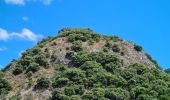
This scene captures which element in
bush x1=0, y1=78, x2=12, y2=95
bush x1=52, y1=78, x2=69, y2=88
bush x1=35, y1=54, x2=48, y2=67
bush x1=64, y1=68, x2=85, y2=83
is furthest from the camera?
bush x1=35, y1=54, x2=48, y2=67

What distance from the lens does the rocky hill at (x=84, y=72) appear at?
101250 millimetres

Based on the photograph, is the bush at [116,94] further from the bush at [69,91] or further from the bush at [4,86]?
the bush at [4,86]

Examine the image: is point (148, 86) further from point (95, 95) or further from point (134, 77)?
point (95, 95)

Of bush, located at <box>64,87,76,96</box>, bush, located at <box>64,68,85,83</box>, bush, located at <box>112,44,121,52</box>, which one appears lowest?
bush, located at <box>64,87,76,96</box>

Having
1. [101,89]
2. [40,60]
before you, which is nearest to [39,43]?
[40,60]

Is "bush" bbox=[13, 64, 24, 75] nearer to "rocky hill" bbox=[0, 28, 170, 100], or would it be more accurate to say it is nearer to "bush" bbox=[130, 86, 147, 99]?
"rocky hill" bbox=[0, 28, 170, 100]

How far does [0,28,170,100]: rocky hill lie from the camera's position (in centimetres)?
10125

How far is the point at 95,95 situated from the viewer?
97750 millimetres

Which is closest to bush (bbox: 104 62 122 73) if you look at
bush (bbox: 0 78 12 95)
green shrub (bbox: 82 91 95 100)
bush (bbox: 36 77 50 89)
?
bush (bbox: 36 77 50 89)

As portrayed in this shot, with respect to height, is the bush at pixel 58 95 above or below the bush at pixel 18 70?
below

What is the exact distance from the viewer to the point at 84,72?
10844cm

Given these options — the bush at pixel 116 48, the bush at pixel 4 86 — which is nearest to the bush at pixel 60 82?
the bush at pixel 4 86

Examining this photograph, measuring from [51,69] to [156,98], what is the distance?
24.9m

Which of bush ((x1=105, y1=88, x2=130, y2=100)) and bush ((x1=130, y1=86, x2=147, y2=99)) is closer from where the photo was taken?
bush ((x1=105, y1=88, x2=130, y2=100))
